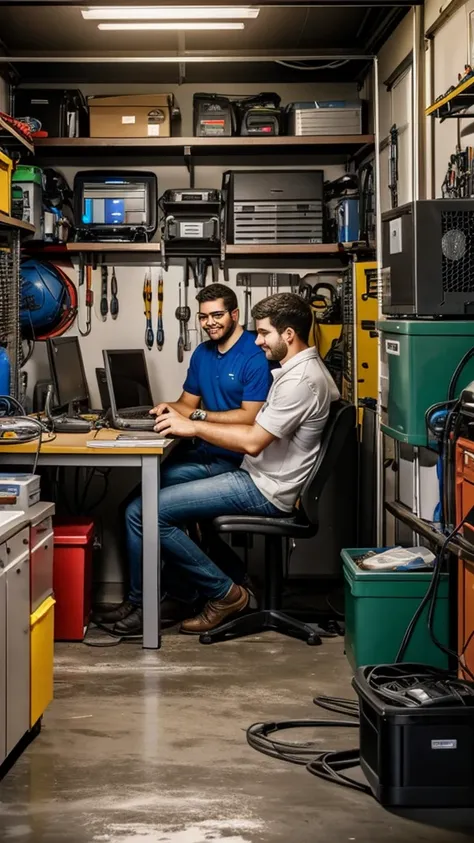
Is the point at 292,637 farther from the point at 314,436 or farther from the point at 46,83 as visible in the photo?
the point at 46,83

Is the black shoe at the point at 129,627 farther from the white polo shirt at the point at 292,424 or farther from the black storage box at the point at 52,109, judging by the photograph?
the black storage box at the point at 52,109

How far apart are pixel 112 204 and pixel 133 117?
45cm

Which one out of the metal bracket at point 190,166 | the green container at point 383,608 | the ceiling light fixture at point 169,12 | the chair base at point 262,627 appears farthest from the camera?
the metal bracket at point 190,166

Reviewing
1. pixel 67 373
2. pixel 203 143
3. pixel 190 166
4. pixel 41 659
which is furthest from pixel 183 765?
pixel 190 166

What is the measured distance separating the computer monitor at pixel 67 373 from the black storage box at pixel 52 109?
1113mm

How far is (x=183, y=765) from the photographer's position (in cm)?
292

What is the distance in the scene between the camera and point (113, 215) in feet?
17.2

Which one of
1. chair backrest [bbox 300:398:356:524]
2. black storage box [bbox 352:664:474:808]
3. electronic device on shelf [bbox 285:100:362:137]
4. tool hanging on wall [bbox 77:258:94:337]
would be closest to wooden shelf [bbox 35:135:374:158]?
electronic device on shelf [bbox 285:100:362:137]

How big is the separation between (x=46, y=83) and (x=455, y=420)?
3493 millimetres

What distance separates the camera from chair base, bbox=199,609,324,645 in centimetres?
418

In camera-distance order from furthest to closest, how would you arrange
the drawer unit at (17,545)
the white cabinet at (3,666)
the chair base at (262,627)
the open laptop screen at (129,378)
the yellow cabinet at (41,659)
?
the open laptop screen at (129,378) < the chair base at (262,627) < the yellow cabinet at (41,659) < the drawer unit at (17,545) < the white cabinet at (3,666)

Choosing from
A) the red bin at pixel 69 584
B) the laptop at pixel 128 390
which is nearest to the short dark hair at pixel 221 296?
the laptop at pixel 128 390

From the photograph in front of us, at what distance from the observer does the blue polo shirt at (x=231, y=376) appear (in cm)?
450

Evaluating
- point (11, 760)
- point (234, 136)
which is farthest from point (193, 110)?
point (11, 760)
